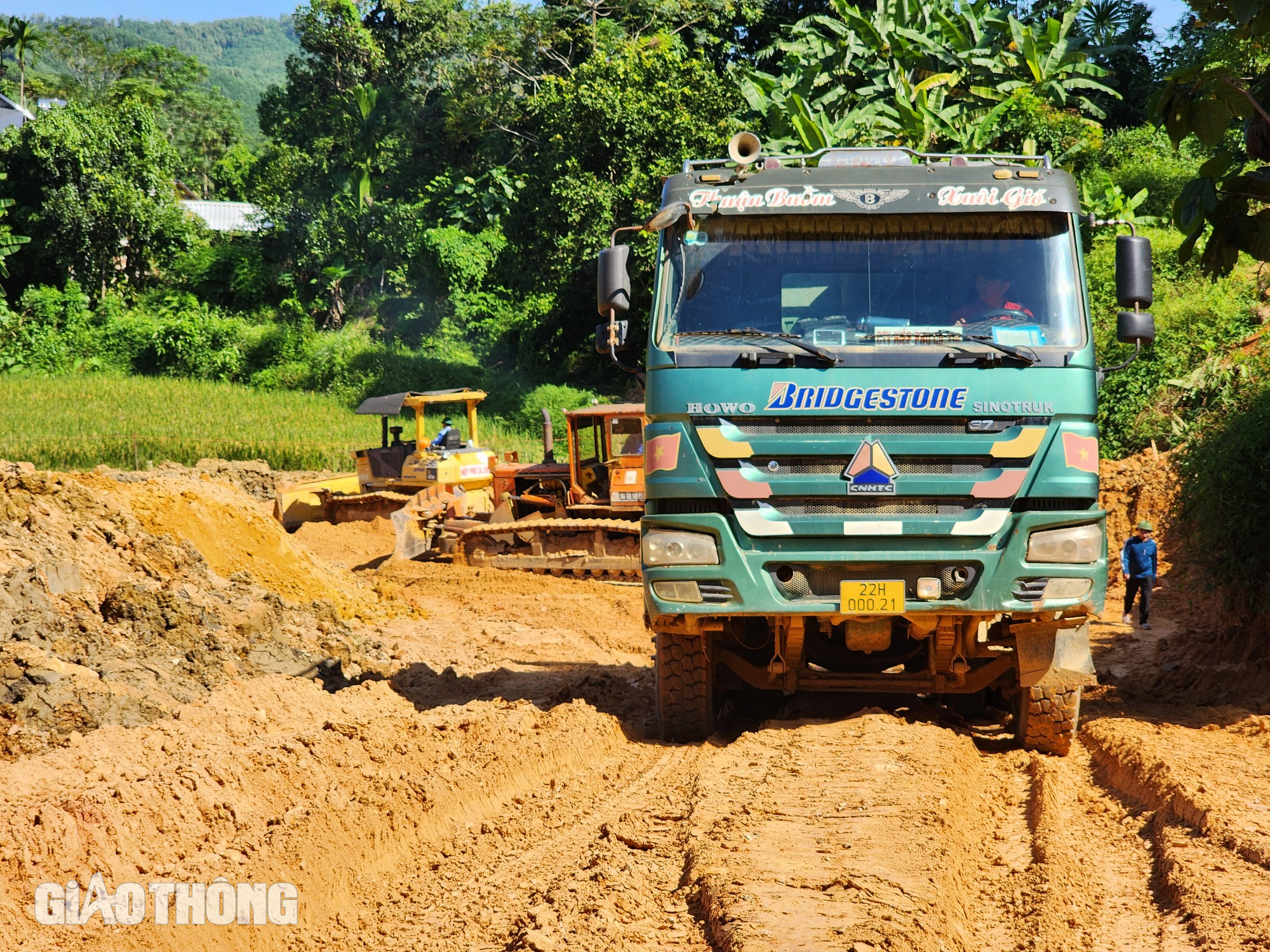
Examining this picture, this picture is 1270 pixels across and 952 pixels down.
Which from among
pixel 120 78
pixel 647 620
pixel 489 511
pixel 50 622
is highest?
pixel 120 78

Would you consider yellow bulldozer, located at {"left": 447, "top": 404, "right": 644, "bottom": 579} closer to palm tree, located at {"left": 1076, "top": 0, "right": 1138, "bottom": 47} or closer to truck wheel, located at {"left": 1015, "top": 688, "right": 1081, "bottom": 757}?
truck wheel, located at {"left": 1015, "top": 688, "right": 1081, "bottom": 757}

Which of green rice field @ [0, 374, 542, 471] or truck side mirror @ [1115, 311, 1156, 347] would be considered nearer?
truck side mirror @ [1115, 311, 1156, 347]

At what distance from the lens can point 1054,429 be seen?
256 inches

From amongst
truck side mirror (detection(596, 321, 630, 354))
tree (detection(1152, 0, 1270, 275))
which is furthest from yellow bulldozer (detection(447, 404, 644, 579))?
tree (detection(1152, 0, 1270, 275))

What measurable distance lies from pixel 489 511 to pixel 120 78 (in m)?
59.1

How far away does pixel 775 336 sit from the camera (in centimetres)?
675

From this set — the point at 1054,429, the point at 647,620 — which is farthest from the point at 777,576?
the point at 1054,429

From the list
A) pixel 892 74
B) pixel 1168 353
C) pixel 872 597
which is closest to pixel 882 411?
pixel 872 597

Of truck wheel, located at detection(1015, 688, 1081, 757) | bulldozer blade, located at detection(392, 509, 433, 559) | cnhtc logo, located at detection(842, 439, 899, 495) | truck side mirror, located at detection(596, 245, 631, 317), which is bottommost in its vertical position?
bulldozer blade, located at detection(392, 509, 433, 559)

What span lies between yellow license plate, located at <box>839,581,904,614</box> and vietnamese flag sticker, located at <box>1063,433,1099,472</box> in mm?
1107

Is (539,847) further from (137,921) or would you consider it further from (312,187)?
(312,187)

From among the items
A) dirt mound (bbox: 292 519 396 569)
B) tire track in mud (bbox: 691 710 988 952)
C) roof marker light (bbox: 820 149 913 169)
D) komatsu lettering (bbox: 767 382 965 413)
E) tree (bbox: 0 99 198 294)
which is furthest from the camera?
tree (bbox: 0 99 198 294)

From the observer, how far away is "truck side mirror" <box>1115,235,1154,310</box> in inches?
276

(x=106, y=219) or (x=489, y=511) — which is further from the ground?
(x=106, y=219)
